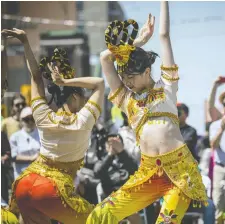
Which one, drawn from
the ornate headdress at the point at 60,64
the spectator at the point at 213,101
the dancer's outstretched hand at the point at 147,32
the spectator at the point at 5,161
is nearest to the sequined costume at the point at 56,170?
the ornate headdress at the point at 60,64

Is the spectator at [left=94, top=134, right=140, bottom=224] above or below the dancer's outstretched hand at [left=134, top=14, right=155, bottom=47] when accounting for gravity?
below

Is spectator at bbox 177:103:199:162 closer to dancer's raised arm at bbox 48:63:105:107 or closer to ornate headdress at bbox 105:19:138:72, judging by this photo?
dancer's raised arm at bbox 48:63:105:107

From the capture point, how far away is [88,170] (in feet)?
29.9

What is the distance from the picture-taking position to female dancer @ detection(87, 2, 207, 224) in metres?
5.40

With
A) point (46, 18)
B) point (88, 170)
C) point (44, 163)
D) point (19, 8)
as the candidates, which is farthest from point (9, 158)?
point (46, 18)

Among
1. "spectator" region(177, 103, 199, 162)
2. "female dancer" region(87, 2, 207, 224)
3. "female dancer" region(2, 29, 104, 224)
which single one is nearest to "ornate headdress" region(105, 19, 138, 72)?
"female dancer" region(87, 2, 207, 224)

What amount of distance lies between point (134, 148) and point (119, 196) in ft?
12.1

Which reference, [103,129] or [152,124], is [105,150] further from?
[152,124]

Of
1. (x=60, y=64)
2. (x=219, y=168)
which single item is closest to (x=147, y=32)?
(x=60, y=64)

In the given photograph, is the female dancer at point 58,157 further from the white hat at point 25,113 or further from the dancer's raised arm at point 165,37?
the white hat at point 25,113

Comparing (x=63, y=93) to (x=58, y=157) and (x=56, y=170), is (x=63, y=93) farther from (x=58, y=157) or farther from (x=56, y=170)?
(x=56, y=170)

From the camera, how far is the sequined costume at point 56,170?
5.76 metres

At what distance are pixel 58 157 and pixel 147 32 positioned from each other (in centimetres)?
126

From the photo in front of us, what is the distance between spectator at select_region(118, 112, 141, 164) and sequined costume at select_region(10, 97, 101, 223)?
3014mm
